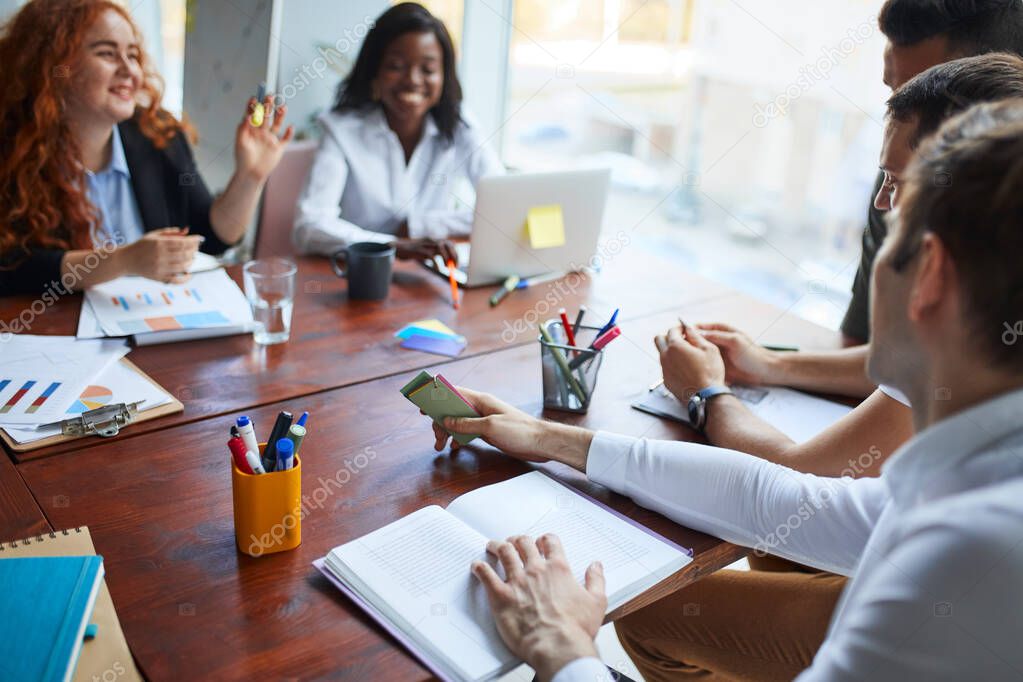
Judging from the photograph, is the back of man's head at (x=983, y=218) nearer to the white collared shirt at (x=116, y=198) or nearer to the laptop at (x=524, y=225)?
the laptop at (x=524, y=225)

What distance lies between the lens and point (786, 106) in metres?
3.70

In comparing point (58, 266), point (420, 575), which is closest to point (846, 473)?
point (420, 575)

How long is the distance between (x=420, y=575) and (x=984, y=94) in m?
1.04

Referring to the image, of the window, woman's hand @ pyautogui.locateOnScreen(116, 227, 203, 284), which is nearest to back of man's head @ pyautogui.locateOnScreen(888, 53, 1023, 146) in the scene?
woman's hand @ pyautogui.locateOnScreen(116, 227, 203, 284)

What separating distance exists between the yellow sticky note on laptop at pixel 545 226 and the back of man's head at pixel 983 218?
129cm

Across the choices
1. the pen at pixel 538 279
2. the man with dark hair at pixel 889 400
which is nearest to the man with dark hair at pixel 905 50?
the man with dark hair at pixel 889 400

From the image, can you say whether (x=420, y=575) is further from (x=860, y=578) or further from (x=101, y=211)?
(x=101, y=211)

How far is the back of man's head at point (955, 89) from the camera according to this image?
4.28 ft

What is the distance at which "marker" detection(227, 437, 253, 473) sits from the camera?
110cm

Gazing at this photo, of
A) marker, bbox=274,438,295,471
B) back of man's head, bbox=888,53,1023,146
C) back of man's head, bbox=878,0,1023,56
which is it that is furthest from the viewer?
back of man's head, bbox=878,0,1023,56

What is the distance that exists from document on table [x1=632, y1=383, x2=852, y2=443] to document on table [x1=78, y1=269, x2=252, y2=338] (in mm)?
811

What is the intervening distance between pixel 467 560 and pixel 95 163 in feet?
5.45

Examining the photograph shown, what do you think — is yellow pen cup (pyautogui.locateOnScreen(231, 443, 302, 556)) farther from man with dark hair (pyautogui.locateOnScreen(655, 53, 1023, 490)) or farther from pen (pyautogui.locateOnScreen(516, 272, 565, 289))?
pen (pyautogui.locateOnScreen(516, 272, 565, 289))

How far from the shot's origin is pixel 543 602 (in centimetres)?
103
